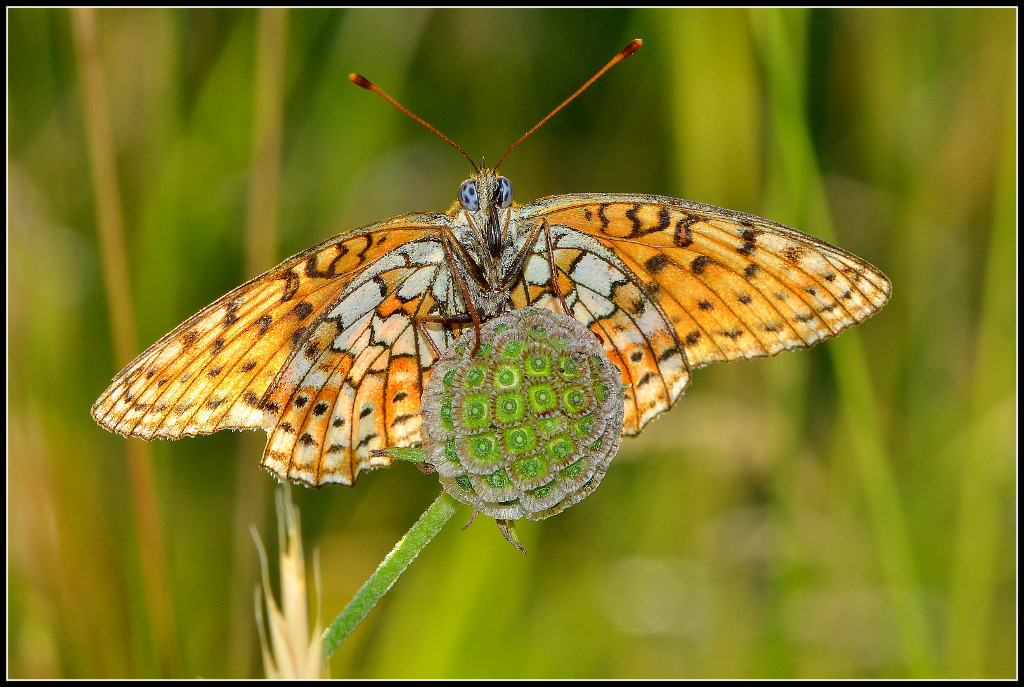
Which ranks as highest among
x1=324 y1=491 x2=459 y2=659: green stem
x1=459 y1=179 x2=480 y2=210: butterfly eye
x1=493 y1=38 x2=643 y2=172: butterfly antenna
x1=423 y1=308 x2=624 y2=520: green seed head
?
x1=493 y1=38 x2=643 y2=172: butterfly antenna

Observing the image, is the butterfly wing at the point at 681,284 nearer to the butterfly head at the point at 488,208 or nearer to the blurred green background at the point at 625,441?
the butterfly head at the point at 488,208

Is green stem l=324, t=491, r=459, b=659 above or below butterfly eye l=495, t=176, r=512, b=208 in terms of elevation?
below

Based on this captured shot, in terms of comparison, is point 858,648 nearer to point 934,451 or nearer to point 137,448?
point 934,451

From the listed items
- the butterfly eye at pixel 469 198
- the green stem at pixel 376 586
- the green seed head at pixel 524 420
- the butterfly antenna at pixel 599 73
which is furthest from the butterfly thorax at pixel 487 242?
the green stem at pixel 376 586

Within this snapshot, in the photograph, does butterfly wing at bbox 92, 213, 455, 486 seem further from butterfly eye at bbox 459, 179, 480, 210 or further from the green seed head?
the green seed head

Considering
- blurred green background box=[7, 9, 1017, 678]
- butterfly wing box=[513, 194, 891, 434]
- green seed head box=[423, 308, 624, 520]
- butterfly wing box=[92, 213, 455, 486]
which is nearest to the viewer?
green seed head box=[423, 308, 624, 520]

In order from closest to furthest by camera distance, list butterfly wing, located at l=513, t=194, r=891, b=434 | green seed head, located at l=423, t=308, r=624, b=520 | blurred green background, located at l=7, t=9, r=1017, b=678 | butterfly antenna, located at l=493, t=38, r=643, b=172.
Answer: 1. green seed head, located at l=423, t=308, r=624, b=520
2. butterfly antenna, located at l=493, t=38, r=643, b=172
3. butterfly wing, located at l=513, t=194, r=891, b=434
4. blurred green background, located at l=7, t=9, r=1017, b=678

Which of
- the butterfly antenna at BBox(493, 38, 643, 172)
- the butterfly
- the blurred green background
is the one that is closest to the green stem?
the butterfly

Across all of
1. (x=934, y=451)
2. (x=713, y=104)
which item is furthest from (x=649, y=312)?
(x=934, y=451)
